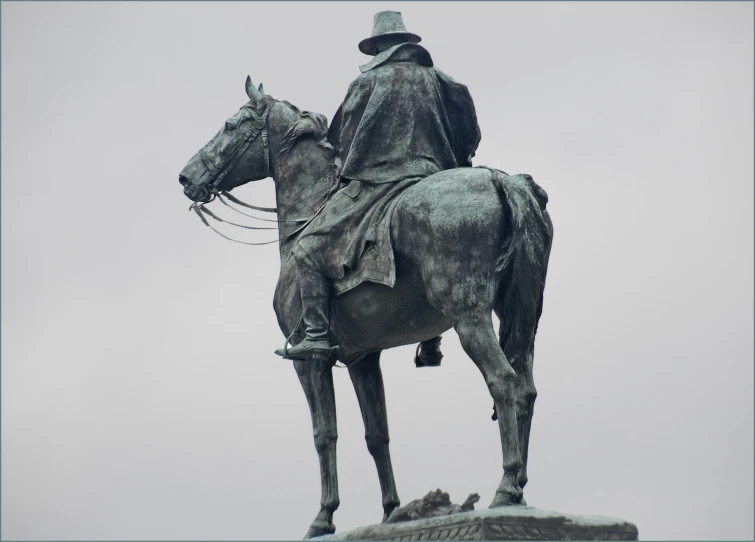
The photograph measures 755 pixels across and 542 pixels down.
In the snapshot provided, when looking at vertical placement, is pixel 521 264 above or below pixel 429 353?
above

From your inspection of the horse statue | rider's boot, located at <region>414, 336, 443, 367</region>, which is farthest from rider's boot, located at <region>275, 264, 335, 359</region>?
rider's boot, located at <region>414, 336, 443, 367</region>

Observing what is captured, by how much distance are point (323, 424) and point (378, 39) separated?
400 centimetres

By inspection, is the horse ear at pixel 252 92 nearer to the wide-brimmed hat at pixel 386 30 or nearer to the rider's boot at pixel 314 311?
the wide-brimmed hat at pixel 386 30

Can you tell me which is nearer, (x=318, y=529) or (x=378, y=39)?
(x=318, y=529)

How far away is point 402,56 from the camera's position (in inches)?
766

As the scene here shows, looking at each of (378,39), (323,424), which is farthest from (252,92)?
(323,424)

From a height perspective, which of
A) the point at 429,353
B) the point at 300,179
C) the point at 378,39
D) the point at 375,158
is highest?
the point at 378,39

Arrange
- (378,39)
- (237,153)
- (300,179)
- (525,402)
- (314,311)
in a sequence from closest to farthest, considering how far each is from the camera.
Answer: (525,402) < (314,311) < (378,39) < (300,179) < (237,153)

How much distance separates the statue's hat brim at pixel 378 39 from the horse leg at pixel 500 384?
3464mm

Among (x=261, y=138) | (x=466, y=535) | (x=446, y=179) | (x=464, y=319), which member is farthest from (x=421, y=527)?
(x=261, y=138)

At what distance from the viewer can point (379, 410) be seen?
1995cm

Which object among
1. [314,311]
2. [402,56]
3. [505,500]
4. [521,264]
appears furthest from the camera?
[402,56]

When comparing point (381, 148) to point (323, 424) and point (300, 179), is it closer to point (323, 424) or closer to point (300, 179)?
point (300, 179)

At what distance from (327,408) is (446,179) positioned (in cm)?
292
